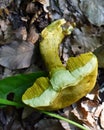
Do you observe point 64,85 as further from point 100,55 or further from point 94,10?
point 94,10

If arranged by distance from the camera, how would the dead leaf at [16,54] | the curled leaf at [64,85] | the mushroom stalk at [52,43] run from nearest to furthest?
the curled leaf at [64,85] < the mushroom stalk at [52,43] < the dead leaf at [16,54]

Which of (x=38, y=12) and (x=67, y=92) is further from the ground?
(x=38, y=12)

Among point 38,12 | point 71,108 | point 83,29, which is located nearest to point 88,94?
point 71,108

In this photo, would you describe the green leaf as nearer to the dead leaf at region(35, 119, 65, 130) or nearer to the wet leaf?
the wet leaf

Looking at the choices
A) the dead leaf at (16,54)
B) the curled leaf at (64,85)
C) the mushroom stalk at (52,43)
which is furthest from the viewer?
the dead leaf at (16,54)

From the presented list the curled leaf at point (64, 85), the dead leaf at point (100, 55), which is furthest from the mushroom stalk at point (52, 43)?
the dead leaf at point (100, 55)

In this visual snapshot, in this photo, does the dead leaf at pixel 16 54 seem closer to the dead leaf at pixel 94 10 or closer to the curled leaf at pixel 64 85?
the curled leaf at pixel 64 85

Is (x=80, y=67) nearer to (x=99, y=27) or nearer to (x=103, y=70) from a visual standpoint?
(x=103, y=70)
